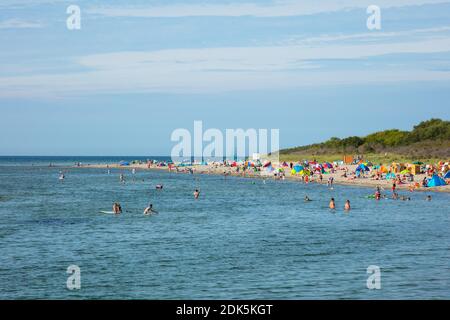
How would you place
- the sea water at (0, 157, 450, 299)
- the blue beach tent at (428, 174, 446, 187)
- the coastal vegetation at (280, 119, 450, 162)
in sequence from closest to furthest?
the sea water at (0, 157, 450, 299), the blue beach tent at (428, 174, 446, 187), the coastal vegetation at (280, 119, 450, 162)

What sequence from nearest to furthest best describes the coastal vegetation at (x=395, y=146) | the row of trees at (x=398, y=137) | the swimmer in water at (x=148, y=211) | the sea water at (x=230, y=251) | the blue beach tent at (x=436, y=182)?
1. the sea water at (x=230, y=251)
2. the swimmer in water at (x=148, y=211)
3. the blue beach tent at (x=436, y=182)
4. the coastal vegetation at (x=395, y=146)
5. the row of trees at (x=398, y=137)

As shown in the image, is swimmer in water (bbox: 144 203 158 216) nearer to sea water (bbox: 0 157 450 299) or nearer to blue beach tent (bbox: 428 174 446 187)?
Answer: sea water (bbox: 0 157 450 299)

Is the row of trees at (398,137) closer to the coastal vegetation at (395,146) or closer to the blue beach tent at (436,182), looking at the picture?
the coastal vegetation at (395,146)

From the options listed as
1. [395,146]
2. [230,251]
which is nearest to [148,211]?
[230,251]

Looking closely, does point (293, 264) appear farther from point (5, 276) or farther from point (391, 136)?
point (391, 136)

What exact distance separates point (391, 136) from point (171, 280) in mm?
146328

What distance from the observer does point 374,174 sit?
92.6 m

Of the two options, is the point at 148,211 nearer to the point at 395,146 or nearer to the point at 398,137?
the point at 395,146

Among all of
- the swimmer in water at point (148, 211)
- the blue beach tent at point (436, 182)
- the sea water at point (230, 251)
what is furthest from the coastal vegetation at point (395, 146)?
the swimmer in water at point (148, 211)

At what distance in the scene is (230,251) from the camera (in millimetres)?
35656

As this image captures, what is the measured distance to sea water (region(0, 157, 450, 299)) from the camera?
26453 mm

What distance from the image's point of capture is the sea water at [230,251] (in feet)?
86.8

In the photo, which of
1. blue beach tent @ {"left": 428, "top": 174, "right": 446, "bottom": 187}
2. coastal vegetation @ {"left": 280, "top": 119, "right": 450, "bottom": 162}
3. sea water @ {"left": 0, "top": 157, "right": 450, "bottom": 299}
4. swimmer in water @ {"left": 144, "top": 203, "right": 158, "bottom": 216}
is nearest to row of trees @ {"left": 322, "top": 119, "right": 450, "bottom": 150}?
coastal vegetation @ {"left": 280, "top": 119, "right": 450, "bottom": 162}
